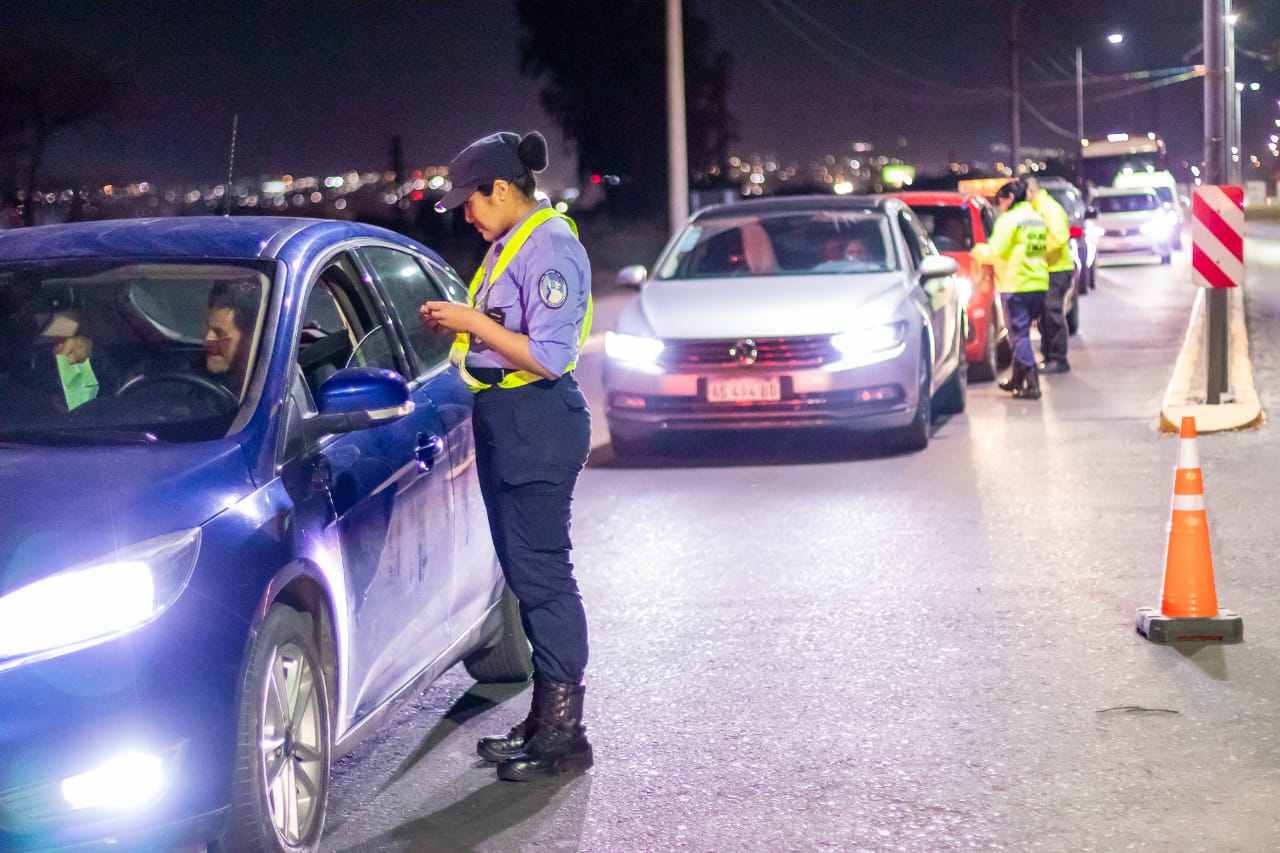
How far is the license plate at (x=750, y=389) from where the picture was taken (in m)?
11.6

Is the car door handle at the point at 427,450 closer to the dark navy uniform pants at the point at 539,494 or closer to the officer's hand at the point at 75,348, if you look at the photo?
the dark navy uniform pants at the point at 539,494

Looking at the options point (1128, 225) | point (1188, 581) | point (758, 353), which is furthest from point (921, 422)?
point (1128, 225)

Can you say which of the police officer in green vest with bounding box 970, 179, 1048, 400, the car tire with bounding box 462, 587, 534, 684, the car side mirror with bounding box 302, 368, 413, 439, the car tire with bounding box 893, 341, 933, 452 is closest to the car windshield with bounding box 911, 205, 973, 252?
the police officer in green vest with bounding box 970, 179, 1048, 400

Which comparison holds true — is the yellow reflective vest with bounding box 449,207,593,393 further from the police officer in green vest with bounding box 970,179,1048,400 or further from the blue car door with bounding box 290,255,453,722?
the police officer in green vest with bounding box 970,179,1048,400

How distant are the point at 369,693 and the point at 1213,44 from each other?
12419 millimetres

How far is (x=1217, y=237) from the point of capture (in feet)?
43.0

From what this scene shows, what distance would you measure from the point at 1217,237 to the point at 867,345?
10.3 ft

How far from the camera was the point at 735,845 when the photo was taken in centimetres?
469

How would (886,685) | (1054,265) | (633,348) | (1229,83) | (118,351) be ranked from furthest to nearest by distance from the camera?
(1229,83) → (1054,265) → (633,348) → (886,685) → (118,351)

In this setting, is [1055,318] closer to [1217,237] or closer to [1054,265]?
[1054,265]

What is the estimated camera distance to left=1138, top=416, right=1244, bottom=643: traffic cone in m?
6.74

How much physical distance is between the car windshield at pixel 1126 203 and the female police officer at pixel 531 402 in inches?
1395

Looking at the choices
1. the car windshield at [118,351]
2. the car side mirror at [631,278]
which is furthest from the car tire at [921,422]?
the car windshield at [118,351]

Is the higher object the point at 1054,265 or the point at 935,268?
the point at 935,268
